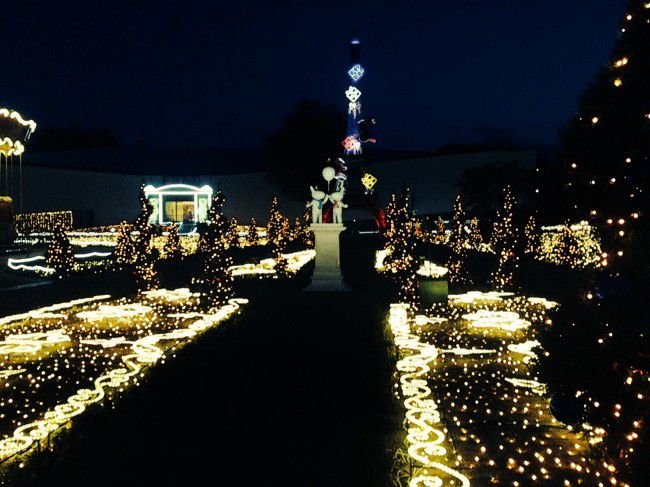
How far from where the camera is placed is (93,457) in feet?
15.9

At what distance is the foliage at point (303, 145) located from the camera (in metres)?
52.7

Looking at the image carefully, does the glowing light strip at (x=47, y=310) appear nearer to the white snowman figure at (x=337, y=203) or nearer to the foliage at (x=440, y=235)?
the white snowman figure at (x=337, y=203)

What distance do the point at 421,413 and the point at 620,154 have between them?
2808mm

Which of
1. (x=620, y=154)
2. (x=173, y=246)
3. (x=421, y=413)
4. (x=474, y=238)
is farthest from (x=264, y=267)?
(x=620, y=154)

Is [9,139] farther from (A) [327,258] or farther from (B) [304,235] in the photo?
(A) [327,258]

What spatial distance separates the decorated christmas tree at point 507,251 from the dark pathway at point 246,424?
7834mm

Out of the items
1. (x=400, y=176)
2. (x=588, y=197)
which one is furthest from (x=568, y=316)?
(x=400, y=176)

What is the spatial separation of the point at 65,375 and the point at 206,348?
1935 mm

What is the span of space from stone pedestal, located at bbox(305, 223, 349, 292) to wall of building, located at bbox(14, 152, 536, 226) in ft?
101

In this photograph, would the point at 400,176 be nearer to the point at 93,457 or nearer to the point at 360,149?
the point at 360,149

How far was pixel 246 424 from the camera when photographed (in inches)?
219

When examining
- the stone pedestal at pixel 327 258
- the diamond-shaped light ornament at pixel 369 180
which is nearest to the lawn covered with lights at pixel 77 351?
the stone pedestal at pixel 327 258

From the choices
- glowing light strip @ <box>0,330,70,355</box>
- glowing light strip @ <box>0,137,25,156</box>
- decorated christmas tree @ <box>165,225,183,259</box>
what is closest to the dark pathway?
glowing light strip @ <box>0,330,70,355</box>

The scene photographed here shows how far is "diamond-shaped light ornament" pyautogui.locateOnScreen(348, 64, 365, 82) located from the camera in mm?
50281
